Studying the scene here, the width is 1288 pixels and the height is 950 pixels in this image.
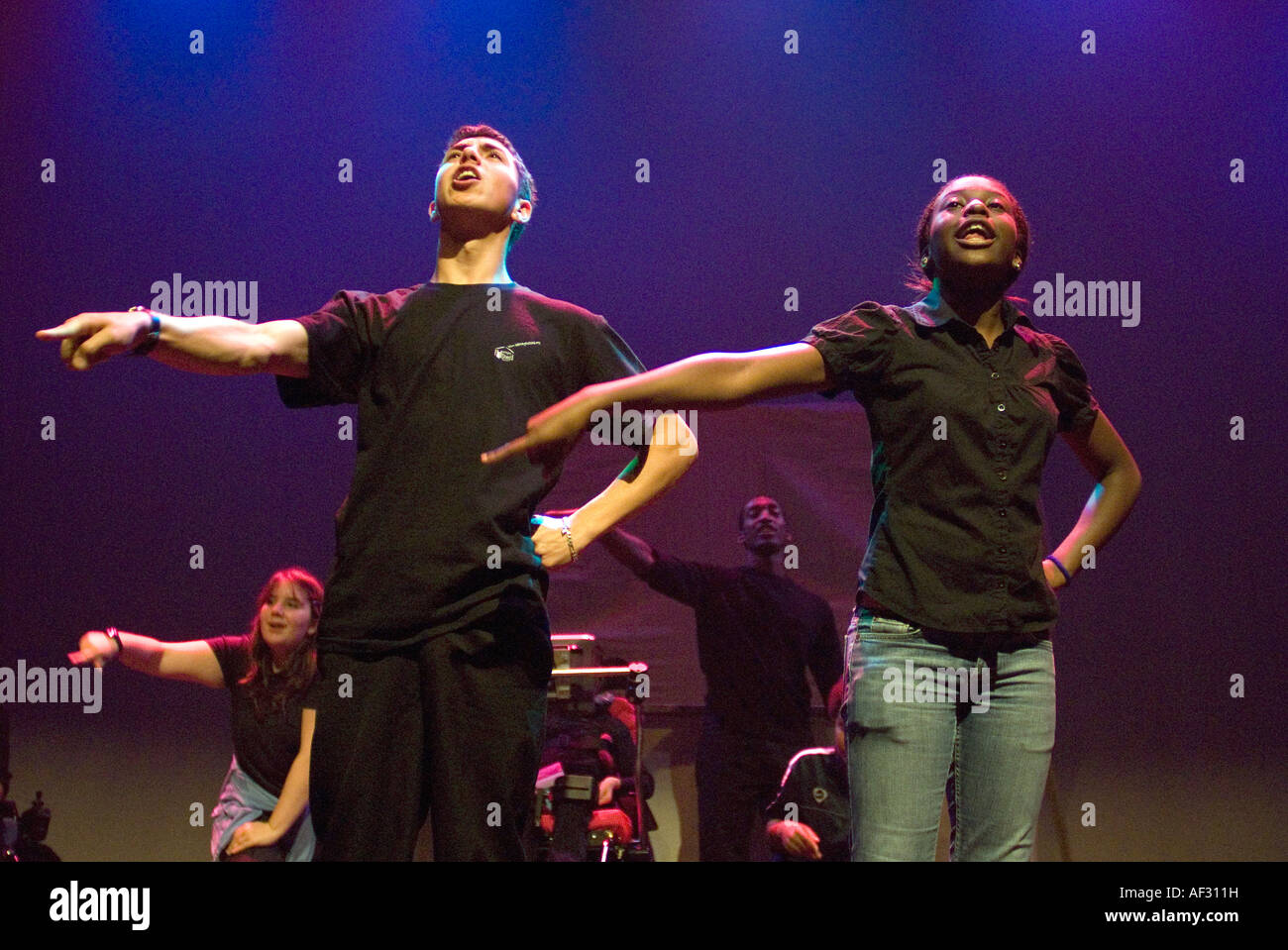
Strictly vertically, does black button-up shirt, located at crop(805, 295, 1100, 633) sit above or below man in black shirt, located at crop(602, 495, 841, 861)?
above

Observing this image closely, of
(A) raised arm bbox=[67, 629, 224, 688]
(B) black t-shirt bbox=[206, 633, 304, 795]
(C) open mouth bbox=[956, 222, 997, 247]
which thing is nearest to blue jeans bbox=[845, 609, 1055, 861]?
(C) open mouth bbox=[956, 222, 997, 247]

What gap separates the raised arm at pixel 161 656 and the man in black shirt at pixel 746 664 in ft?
5.13

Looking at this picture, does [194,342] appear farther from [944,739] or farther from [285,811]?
[285,811]

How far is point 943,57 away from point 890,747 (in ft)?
14.3

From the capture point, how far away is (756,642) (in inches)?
183

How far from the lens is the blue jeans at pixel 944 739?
6.27ft

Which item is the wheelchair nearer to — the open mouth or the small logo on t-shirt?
the small logo on t-shirt

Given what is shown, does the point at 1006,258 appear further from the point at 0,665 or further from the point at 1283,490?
the point at 0,665

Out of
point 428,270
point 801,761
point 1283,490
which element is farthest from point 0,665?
point 1283,490

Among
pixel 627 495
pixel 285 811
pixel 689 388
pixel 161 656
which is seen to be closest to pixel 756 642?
pixel 285 811

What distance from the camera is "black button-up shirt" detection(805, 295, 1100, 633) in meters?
1.98

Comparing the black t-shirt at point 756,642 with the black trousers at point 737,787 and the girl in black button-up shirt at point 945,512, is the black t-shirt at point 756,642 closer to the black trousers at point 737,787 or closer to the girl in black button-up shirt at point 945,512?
the black trousers at point 737,787

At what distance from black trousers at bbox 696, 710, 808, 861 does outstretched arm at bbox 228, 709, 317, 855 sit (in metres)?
1.59

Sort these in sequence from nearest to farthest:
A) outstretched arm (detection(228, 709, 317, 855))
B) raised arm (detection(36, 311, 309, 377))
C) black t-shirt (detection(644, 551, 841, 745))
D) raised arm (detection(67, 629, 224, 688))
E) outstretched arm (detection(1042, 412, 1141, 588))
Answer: raised arm (detection(36, 311, 309, 377)) → outstretched arm (detection(1042, 412, 1141, 588)) → raised arm (detection(67, 629, 224, 688)) → outstretched arm (detection(228, 709, 317, 855)) → black t-shirt (detection(644, 551, 841, 745))
